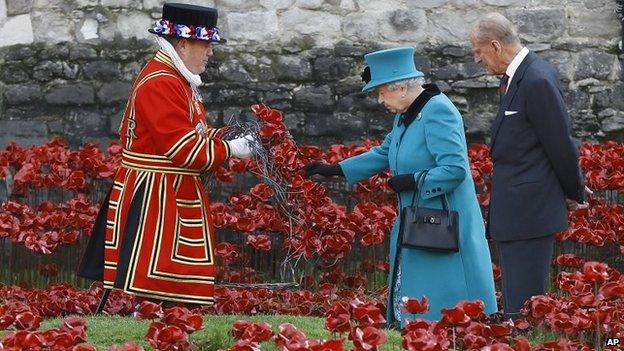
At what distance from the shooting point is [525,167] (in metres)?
5.93

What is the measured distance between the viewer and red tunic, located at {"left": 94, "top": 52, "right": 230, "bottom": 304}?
584 cm

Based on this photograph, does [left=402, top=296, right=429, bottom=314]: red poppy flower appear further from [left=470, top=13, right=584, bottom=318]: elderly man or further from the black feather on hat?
the black feather on hat

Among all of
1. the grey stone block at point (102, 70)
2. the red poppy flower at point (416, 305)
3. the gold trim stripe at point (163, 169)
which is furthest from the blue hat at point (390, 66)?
the grey stone block at point (102, 70)

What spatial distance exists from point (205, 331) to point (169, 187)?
0.88 metres

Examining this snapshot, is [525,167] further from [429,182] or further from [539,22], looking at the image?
[539,22]

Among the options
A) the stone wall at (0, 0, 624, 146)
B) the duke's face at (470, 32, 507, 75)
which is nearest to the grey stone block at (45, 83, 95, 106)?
the stone wall at (0, 0, 624, 146)

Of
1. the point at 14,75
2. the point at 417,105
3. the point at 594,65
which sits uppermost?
the point at 594,65

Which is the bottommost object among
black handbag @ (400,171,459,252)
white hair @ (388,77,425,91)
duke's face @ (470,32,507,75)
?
black handbag @ (400,171,459,252)

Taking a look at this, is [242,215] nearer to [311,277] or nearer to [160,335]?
[311,277]

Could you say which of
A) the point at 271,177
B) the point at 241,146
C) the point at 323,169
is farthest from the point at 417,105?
the point at 271,177

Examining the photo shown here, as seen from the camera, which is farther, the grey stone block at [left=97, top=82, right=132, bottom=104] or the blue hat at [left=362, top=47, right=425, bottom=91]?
the grey stone block at [left=97, top=82, right=132, bottom=104]

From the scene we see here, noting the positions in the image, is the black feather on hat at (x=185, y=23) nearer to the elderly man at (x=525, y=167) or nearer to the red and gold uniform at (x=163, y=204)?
the red and gold uniform at (x=163, y=204)

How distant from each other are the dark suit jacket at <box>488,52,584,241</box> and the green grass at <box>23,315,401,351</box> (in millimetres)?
789

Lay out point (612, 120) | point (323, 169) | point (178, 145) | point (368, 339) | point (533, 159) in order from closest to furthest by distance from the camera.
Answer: point (368, 339)
point (178, 145)
point (533, 159)
point (323, 169)
point (612, 120)
